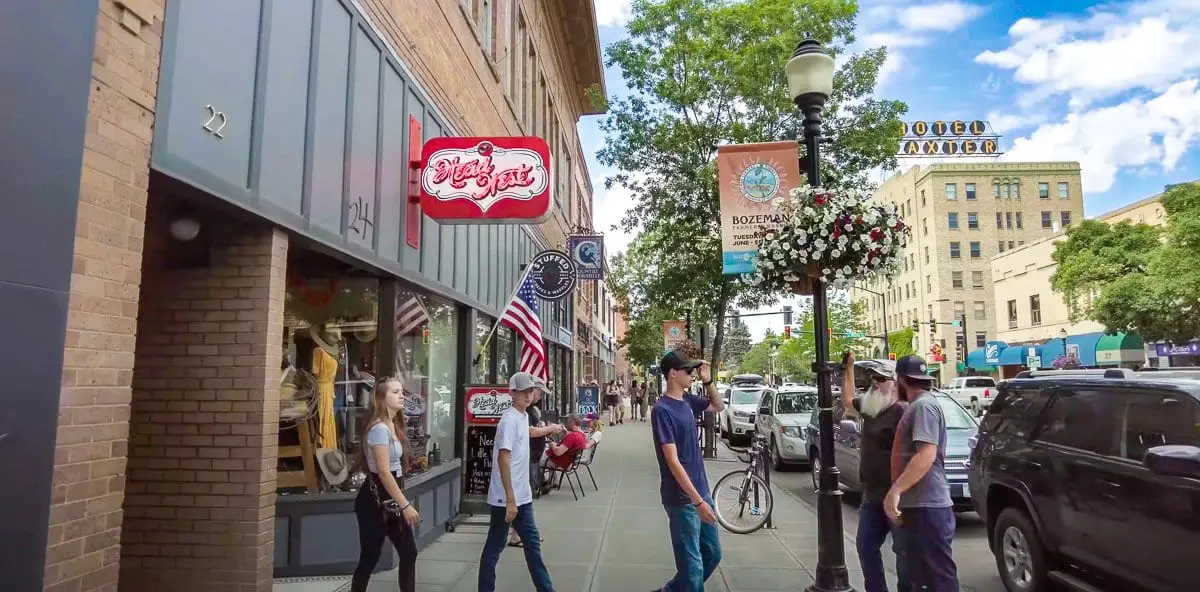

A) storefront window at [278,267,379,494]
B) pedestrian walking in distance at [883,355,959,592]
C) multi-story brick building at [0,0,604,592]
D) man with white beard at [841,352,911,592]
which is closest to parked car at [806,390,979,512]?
man with white beard at [841,352,911,592]

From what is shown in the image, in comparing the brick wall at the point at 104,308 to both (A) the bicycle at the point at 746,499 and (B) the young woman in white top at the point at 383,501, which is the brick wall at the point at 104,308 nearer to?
(B) the young woman in white top at the point at 383,501

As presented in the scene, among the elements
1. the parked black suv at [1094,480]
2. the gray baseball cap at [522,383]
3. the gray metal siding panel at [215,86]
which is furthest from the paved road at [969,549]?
the gray metal siding panel at [215,86]

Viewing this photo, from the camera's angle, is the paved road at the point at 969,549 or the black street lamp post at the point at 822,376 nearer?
the black street lamp post at the point at 822,376

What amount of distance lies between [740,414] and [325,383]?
16.9 metres

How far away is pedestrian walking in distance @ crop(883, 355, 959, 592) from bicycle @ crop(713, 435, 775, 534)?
4165mm

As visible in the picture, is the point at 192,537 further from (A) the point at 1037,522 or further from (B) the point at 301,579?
(A) the point at 1037,522

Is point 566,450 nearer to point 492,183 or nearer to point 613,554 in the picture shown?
point 613,554

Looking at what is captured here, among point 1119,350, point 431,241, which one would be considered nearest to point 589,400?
point 431,241

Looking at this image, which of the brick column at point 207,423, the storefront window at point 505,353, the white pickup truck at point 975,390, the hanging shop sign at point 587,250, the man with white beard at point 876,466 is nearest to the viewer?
the brick column at point 207,423

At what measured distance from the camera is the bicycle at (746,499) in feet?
29.0

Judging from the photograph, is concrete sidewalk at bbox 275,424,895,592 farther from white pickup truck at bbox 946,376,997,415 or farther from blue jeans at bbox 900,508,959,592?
white pickup truck at bbox 946,376,997,415

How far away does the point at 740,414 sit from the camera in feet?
73.7

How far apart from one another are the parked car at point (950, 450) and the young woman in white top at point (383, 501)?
5260 millimetres

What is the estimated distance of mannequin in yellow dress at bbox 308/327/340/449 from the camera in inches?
279
